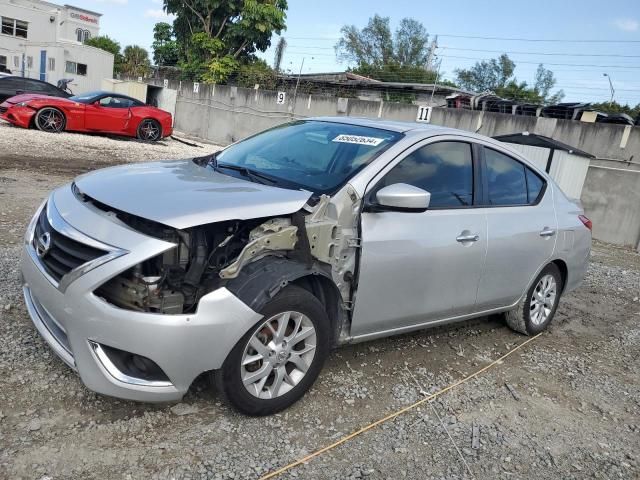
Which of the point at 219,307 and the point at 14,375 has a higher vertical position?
the point at 219,307

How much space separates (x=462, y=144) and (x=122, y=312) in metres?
2.63

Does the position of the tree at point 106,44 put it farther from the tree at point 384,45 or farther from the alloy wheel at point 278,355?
the alloy wheel at point 278,355

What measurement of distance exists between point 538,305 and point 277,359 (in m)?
2.88

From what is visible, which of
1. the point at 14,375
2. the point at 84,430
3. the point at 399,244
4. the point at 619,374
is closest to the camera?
the point at 84,430

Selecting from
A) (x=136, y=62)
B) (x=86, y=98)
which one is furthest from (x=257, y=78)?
(x=136, y=62)

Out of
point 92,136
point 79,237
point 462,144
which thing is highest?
point 462,144

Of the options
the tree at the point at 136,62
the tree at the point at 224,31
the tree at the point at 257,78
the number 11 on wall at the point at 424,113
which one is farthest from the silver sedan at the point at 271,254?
the tree at the point at 136,62

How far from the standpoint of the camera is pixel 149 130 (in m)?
16.0

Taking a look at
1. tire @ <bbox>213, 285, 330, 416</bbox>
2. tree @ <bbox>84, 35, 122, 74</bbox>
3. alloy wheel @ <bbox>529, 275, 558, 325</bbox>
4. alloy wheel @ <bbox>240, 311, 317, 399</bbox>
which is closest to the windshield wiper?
tire @ <bbox>213, 285, 330, 416</bbox>

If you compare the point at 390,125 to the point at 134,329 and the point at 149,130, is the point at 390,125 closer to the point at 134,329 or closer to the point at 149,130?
the point at 134,329

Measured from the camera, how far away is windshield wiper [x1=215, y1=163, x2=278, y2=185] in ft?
11.2

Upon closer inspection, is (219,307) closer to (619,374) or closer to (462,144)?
(462,144)

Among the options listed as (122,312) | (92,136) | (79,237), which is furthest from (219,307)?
(92,136)

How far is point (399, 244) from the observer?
332 centimetres
